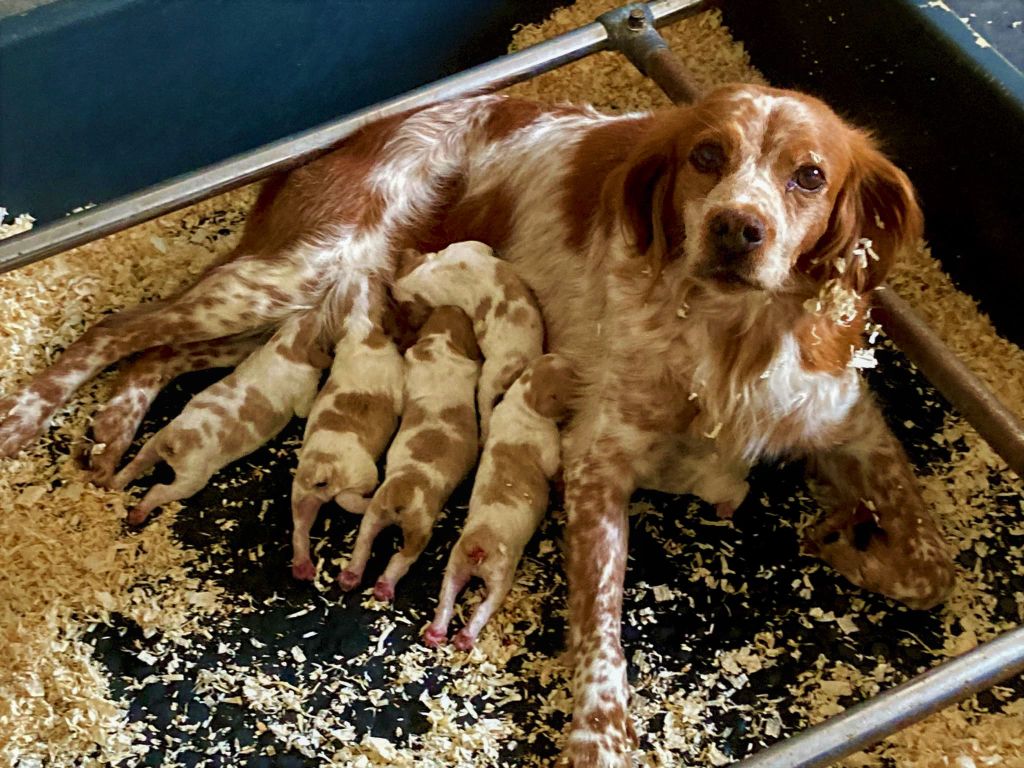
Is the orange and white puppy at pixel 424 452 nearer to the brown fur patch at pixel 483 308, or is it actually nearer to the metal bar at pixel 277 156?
the brown fur patch at pixel 483 308

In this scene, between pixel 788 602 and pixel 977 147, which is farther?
pixel 977 147

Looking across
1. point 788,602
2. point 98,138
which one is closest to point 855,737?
point 788,602

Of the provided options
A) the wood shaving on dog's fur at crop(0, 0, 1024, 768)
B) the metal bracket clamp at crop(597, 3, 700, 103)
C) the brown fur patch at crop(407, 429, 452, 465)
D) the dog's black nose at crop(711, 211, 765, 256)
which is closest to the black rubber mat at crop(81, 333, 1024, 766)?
the wood shaving on dog's fur at crop(0, 0, 1024, 768)

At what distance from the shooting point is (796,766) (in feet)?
5.52

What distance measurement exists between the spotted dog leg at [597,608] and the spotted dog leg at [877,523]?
45 cm

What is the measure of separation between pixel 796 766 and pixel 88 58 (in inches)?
91.2

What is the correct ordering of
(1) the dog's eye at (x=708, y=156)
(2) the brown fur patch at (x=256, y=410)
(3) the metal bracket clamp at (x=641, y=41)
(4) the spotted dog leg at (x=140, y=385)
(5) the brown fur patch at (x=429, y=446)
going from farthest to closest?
(3) the metal bracket clamp at (x=641, y=41), (4) the spotted dog leg at (x=140, y=385), (2) the brown fur patch at (x=256, y=410), (5) the brown fur patch at (x=429, y=446), (1) the dog's eye at (x=708, y=156)

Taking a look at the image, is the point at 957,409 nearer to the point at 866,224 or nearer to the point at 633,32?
the point at 866,224

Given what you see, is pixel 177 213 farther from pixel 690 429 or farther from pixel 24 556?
pixel 690 429

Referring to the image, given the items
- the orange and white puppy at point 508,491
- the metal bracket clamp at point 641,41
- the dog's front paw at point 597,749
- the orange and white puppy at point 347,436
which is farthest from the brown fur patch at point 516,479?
the metal bracket clamp at point 641,41

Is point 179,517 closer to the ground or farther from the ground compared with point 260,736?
farther from the ground

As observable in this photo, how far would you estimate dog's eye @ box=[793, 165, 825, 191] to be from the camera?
1.90m

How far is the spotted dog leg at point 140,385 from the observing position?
2490mm

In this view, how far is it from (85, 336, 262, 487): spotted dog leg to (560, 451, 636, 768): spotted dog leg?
922 millimetres
